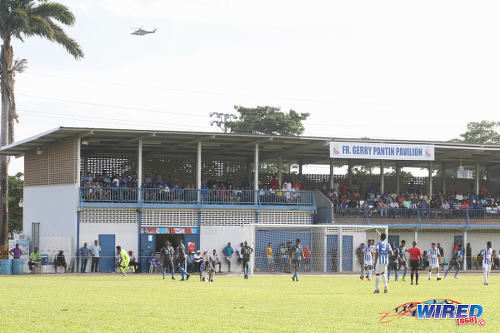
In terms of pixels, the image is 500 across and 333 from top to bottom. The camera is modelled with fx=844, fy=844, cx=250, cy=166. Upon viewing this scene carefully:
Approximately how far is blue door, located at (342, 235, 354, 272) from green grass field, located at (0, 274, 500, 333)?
654 inches

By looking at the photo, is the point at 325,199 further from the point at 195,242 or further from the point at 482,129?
the point at 482,129

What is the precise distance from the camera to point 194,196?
134ft

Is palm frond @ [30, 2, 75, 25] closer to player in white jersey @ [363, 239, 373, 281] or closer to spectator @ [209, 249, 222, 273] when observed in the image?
spectator @ [209, 249, 222, 273]

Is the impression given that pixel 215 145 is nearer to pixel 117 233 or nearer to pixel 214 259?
pixel 117 233

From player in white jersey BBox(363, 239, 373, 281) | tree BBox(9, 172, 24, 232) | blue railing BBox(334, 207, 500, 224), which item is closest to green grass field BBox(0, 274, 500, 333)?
player in white jersey BBox(363, 239, 373, 281)

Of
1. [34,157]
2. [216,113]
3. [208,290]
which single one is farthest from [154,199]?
[216,113]

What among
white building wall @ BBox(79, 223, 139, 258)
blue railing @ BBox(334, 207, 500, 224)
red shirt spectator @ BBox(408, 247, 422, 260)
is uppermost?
blue railing @ BBox(334, 207, 500, 224)

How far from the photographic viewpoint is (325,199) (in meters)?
43.3

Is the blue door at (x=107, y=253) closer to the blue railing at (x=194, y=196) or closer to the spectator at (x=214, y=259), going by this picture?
the blue railing at (x=194, y=196)

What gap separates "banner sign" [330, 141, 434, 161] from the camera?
41562mm

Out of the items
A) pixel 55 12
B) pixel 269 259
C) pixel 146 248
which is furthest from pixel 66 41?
pixel 269 259

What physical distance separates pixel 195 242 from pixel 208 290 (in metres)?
17.2

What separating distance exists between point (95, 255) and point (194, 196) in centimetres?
589

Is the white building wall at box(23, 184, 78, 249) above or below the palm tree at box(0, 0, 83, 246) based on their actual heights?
below
